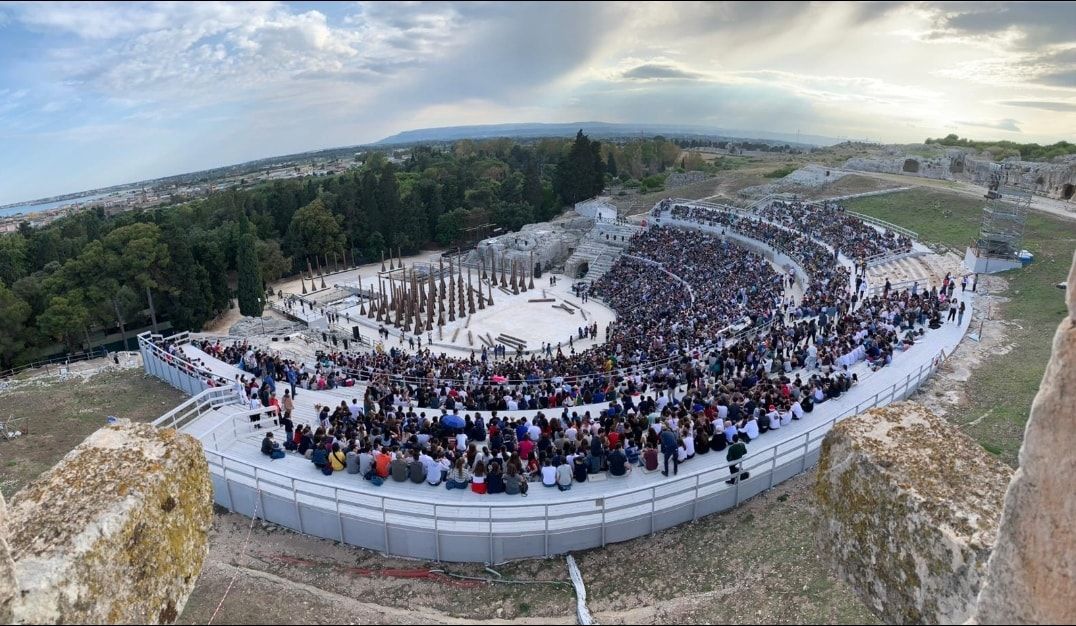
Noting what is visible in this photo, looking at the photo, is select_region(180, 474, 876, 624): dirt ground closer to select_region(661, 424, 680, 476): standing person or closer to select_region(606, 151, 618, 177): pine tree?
select_region(661, 424, 680, 476): standing person

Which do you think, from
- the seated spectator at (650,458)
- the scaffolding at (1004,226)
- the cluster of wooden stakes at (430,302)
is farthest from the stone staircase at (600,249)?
the seated spectator at (650,458)

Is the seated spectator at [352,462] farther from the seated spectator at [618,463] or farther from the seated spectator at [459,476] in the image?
the seated spectator at [618,463]

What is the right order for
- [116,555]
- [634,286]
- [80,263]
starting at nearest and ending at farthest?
1. [116,555]
2. [80,263]
3. [634,286]

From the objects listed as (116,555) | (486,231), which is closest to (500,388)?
(116,555)

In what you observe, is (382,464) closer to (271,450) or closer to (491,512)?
(491,512)

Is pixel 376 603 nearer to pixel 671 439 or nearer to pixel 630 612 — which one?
pixel 630 612

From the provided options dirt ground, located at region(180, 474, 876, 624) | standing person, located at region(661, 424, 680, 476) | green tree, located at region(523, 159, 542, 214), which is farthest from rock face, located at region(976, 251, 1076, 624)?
green tree, located at region(523, 159, 542, 214)
